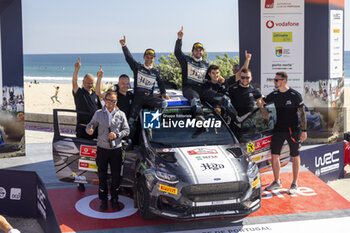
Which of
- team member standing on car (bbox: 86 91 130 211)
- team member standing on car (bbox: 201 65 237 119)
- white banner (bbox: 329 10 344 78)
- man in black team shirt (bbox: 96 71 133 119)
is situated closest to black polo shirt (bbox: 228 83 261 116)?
team member standing on car (bbox: 201 65 237 119)

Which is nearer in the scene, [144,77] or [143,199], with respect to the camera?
[143,199]

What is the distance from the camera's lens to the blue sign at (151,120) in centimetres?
627

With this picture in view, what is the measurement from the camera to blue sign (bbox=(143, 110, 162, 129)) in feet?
20.6

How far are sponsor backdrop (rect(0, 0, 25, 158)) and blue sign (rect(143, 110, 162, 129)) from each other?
4.46m

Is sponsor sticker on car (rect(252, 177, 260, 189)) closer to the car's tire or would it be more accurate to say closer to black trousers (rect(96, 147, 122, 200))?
the car's tire

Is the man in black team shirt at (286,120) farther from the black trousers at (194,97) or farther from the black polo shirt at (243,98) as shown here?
the black trousers at (194,97)

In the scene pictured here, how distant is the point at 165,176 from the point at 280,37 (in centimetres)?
630

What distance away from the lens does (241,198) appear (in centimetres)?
546

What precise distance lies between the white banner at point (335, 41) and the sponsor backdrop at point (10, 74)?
7592mm

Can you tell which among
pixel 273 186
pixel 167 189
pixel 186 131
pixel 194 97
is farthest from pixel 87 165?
pixel 273 186

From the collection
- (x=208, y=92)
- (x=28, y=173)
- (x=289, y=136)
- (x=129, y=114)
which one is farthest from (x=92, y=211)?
(x=289, y=136)

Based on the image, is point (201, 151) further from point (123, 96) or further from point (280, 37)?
point (280, 37)

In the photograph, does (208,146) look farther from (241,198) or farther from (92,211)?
(92,211)

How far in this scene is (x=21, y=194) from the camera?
21.9ft
